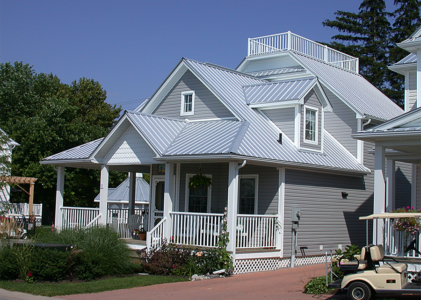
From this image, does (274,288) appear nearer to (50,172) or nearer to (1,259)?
(1,259)

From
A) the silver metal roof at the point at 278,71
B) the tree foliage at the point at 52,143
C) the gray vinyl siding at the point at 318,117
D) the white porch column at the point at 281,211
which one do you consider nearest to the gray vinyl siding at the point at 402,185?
the gray vinyl siding at the point at 318,117

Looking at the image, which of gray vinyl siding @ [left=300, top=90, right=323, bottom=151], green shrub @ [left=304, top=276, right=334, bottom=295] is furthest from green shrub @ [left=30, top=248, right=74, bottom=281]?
gray vinyl siding @ [left=300, top=90, right=323, bottom=151]

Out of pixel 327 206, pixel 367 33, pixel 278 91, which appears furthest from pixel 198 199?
pixel 367 33

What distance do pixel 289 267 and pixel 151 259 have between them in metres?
4.63

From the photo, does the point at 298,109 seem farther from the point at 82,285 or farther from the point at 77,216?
the point at 82,285

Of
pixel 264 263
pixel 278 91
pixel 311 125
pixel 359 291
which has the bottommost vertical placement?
pixel 264 263

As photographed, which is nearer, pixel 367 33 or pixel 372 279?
pixel 372 279

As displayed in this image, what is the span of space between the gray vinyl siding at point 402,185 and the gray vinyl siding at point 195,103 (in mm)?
8157

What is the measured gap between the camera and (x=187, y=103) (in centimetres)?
1905

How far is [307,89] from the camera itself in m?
17.7

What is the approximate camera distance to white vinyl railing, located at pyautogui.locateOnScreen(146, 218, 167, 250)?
15562 millimetres

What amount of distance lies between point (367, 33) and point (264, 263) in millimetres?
33343

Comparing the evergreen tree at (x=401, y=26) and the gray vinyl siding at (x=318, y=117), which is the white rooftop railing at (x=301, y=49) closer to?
the gray vinyl siding at (x=318, y=117)

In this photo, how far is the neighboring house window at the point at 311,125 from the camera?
17931 millimetres
